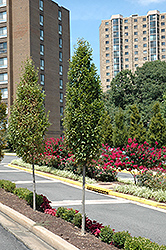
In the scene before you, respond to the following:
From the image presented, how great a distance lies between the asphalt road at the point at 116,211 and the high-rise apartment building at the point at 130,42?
92.8 metres

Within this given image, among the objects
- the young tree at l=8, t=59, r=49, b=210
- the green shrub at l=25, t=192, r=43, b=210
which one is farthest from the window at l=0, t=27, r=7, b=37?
the green shrub at l=25, t=192, r=43, b=210

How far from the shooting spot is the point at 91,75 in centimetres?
700

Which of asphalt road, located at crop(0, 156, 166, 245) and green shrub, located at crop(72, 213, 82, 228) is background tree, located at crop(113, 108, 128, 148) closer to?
asphalt road, located at crop(0, 156, 166, 245)

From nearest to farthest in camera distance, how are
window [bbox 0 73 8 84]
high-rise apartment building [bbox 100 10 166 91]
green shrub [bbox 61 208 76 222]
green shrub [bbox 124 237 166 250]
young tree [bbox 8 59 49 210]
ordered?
green shrub [bbox 124 237 166 250], green shrub [bbox 61 208 76 222], young tree [bbox 8 59 49 210], window [bbox 0 73 8 84], high-rise apartment building [bbox 100 10 166 91]

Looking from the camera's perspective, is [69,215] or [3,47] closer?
[69,215]

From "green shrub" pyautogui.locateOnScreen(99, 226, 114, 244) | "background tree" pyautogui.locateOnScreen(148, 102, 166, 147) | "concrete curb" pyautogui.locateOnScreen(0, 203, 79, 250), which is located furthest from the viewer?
"background tree" pyautogui.locateOnScreen(148, 102, 166, 147)

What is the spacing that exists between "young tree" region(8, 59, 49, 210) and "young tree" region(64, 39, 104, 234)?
183cm

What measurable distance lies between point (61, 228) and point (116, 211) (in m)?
3.76

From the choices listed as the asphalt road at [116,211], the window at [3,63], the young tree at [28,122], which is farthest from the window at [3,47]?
the young tree at [28,122]

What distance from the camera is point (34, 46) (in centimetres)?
4684

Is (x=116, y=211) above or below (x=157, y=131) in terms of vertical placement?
below

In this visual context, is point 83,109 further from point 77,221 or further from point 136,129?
point 136,129

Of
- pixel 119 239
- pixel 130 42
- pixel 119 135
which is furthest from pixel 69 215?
pixel 130 42

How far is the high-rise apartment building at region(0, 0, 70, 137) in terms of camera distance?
4678cm
